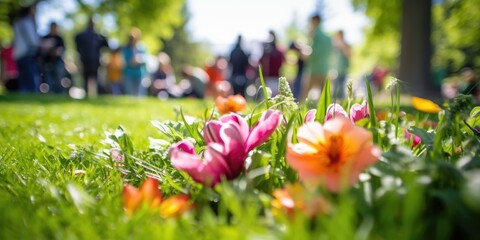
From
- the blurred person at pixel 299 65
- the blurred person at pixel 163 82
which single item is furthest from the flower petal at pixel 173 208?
the blurred person at pixel 163 82

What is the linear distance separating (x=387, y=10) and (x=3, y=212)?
15.6m

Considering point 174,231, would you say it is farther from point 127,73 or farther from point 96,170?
point 127,73

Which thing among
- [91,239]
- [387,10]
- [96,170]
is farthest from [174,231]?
[387,10]

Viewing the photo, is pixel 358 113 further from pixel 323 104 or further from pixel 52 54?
pixel 52 54

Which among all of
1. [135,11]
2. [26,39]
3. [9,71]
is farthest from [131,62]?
[135,11]

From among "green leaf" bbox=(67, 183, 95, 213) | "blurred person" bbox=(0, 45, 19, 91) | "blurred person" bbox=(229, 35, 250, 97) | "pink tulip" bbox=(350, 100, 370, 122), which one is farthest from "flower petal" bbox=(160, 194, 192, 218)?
"blurred person" bbox=(0, 45, 19, 91)

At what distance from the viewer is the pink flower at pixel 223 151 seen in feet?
2.87

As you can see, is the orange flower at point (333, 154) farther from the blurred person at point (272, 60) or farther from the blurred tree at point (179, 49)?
the blurred tree at point (179, 49)

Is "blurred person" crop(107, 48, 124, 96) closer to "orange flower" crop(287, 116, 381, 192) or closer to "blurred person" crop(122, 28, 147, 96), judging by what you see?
"blurred person" crop(122, 28, 147, 96)

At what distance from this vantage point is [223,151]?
36.9 inches

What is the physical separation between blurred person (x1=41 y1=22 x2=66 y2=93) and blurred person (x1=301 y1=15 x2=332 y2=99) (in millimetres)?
6287

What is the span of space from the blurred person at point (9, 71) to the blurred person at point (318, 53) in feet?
29.4

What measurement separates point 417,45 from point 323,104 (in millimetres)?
9494

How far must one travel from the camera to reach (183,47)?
4356cm
